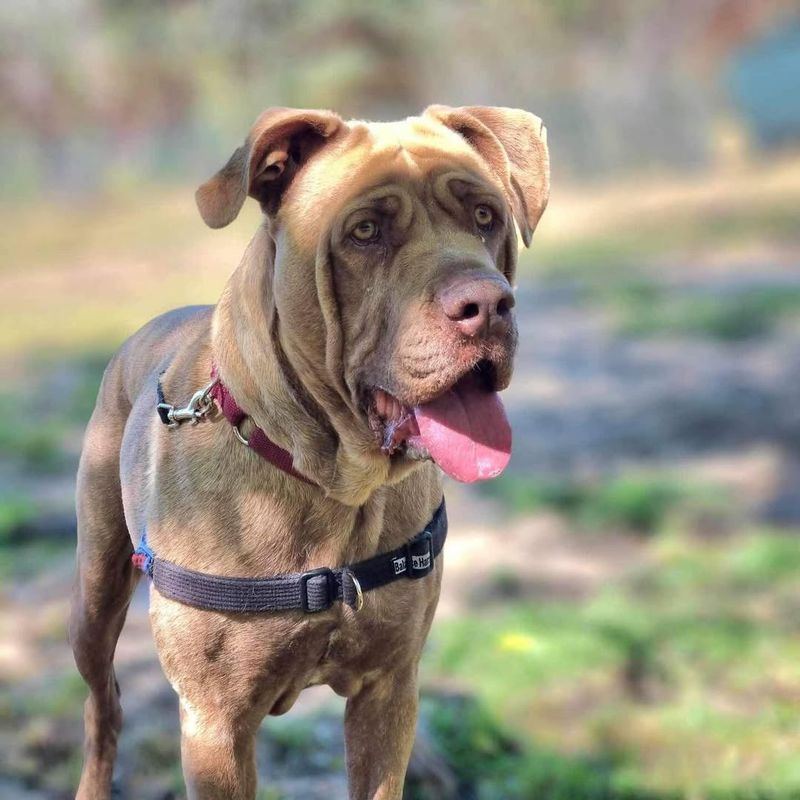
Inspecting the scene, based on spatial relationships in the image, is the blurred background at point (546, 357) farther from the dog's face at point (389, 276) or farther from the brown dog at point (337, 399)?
the dog's face at point (389, 276)

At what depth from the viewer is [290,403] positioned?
2.75 metres

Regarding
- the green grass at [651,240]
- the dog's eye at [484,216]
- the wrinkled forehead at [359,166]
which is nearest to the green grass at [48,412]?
the green grass at [651,240]

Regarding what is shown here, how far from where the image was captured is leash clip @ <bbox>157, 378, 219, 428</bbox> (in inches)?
112

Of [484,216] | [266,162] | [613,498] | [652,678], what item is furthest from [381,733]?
[613,498]

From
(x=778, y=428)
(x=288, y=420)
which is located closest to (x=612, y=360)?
(x=778, y=428)

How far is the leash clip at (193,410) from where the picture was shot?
9.31 ft

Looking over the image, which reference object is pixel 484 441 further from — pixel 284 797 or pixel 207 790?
pixel 284 797

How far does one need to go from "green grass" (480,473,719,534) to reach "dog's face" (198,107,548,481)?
4.00 meters

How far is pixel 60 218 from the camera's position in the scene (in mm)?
17562

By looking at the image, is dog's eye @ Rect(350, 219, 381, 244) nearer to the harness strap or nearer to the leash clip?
the leash clip

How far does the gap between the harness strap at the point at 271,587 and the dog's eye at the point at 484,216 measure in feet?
2.50

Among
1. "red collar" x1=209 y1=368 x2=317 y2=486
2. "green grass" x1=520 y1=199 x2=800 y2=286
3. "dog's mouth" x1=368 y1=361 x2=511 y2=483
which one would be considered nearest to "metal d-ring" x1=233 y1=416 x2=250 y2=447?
"red collar" x1=209 y1=368 x2=317 y2=486

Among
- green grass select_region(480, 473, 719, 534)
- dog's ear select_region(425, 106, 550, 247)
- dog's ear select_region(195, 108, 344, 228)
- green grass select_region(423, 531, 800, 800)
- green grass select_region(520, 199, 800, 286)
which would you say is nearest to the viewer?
dog's ear select_region(195, 108, 344, 228)

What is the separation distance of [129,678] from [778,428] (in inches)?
182
